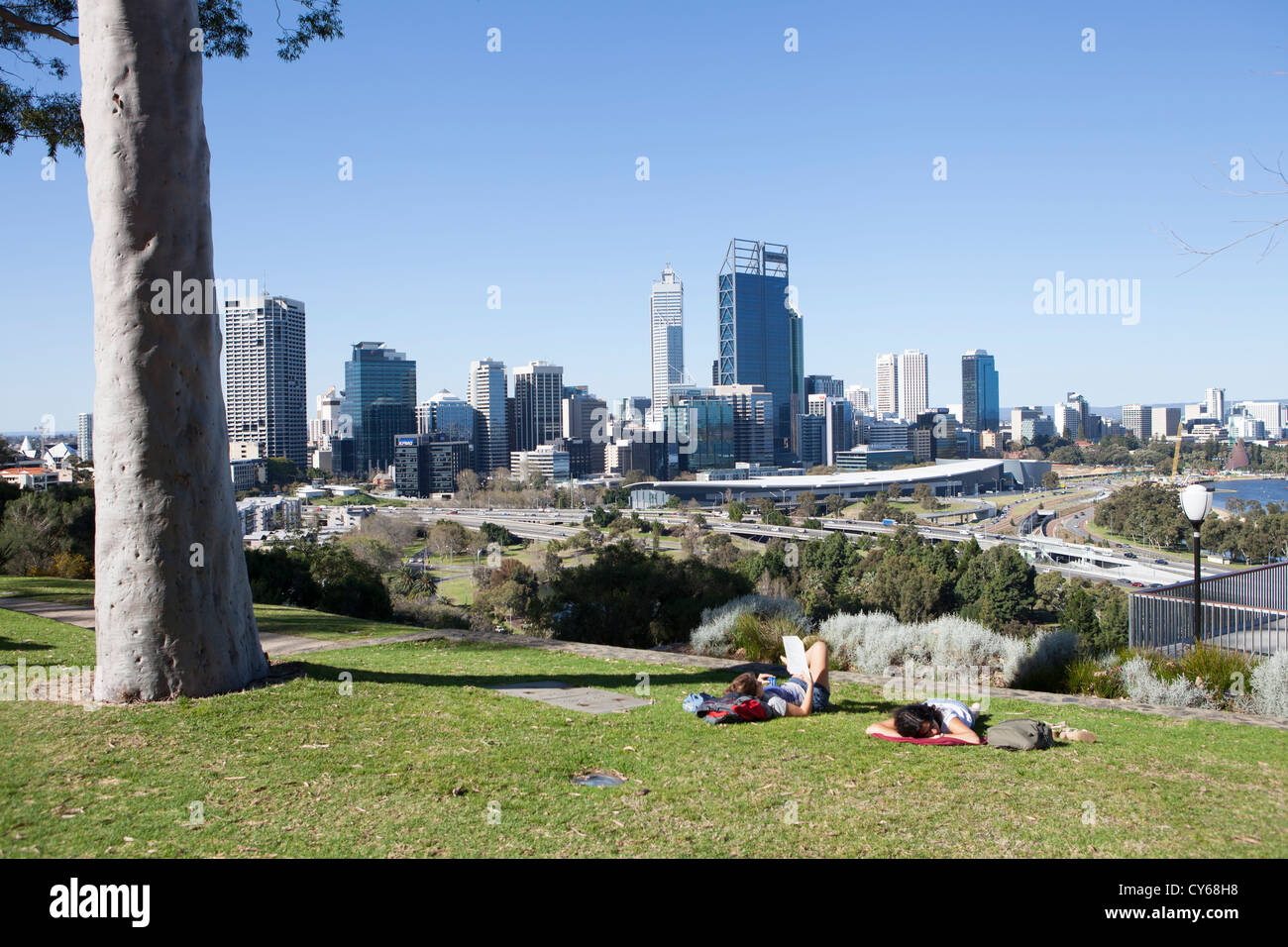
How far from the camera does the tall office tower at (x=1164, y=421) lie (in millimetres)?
150000

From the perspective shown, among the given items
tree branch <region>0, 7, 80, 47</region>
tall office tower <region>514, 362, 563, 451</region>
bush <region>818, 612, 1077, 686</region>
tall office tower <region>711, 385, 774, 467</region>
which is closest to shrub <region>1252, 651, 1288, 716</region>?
bush <region>818, 612, 1077, 686</region>

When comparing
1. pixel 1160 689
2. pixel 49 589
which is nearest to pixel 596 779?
pixel 1160 689

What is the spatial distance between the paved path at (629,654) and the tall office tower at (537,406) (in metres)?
129

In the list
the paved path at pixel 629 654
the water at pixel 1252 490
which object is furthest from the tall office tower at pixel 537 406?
the paved path at pixel 629 654

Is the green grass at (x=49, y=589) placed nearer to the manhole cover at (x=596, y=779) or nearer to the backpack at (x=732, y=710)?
the backpack at (x=732, y=710)

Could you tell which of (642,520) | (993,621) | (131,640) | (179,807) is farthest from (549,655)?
(642,520)

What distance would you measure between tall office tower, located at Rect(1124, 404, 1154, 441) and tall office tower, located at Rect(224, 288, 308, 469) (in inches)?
5648

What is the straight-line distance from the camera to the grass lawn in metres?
3.72

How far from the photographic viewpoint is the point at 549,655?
30.5ft

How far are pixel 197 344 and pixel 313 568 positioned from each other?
598 inches

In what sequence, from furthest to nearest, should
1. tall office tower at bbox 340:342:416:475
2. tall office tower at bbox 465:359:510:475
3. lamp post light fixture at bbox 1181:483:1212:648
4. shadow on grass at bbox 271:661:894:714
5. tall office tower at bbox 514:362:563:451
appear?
1. tall office tower at bbox 514:362:563:451
2. tall office tower at bbox 465:359:510:475
3. tall office tower at bbox 340:342:416:475
4. lamp post light fixture at bbox 1181:483:1212:648
5. shadow on grass at bbox 271:661:894:714

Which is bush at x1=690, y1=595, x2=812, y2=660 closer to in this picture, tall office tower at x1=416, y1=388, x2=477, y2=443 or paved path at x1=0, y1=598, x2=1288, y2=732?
paved path at x1=0, y1=598, x2=1288, y2=732

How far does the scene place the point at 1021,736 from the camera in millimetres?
5219
